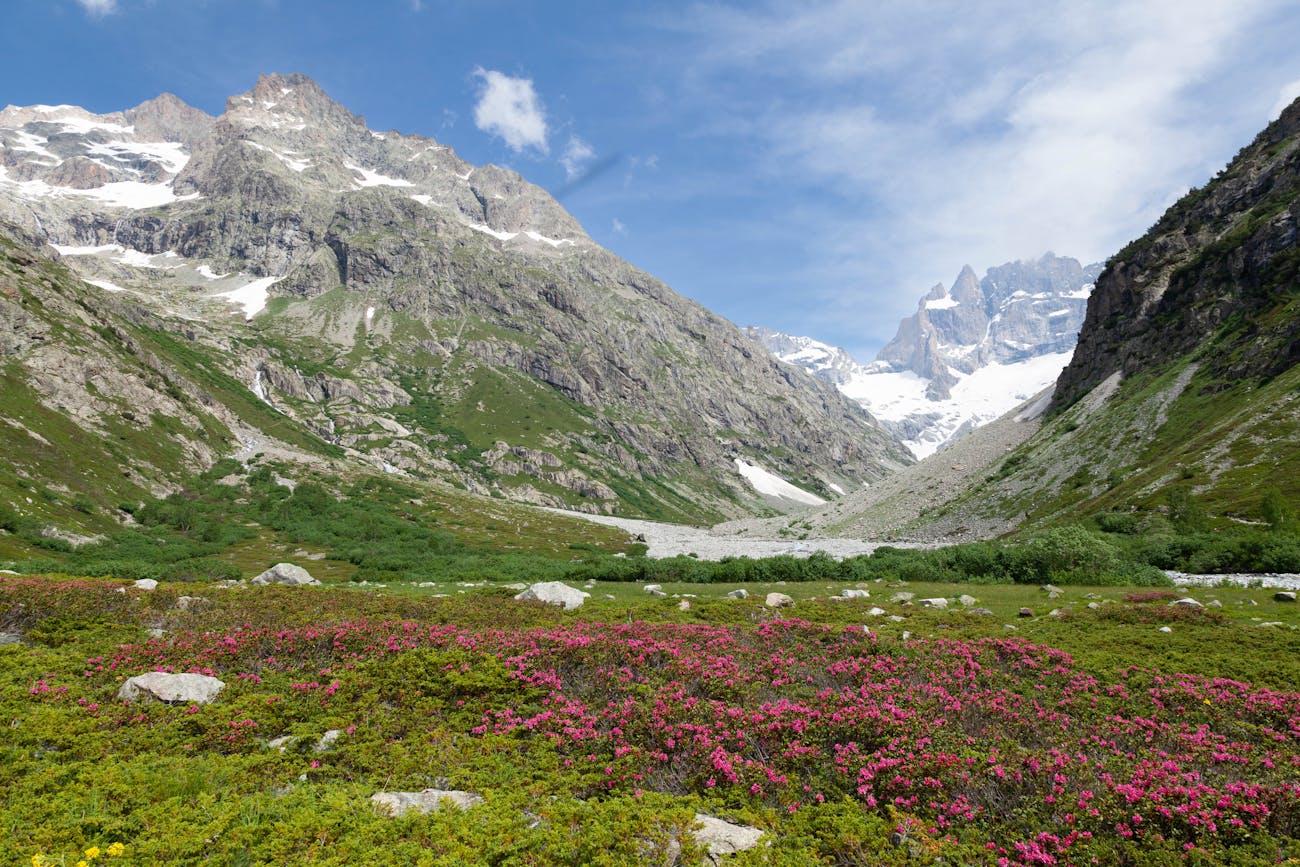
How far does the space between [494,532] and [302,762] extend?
10540cm

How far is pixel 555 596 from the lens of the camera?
2881cm

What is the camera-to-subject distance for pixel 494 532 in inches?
4446

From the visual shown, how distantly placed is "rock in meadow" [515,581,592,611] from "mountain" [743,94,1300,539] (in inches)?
1933

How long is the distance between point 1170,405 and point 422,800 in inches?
3779

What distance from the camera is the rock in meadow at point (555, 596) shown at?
27.7 metres

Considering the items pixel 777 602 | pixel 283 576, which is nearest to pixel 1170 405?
pixel 777 602

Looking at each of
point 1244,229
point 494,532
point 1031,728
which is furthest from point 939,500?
point 1031,728

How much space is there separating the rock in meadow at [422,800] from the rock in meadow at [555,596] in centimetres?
1660

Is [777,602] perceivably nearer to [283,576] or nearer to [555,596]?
[555,596]

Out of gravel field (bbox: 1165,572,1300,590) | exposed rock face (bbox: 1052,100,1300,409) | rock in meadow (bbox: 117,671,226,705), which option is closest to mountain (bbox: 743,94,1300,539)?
exposed rock face (bbox: 1052,100,1300,409)

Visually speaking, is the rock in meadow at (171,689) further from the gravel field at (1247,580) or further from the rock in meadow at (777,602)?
the gravel field at (1247,580)

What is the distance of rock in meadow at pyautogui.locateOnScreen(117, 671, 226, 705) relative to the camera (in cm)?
1338

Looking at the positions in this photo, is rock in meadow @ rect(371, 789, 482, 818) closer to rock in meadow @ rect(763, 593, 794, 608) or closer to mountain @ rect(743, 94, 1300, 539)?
rock in meadow @ rect(763, 593, 794, 608)

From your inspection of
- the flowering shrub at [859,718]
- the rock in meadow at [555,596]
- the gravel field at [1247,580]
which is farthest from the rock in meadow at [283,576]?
the gravel field at [1247,580]
